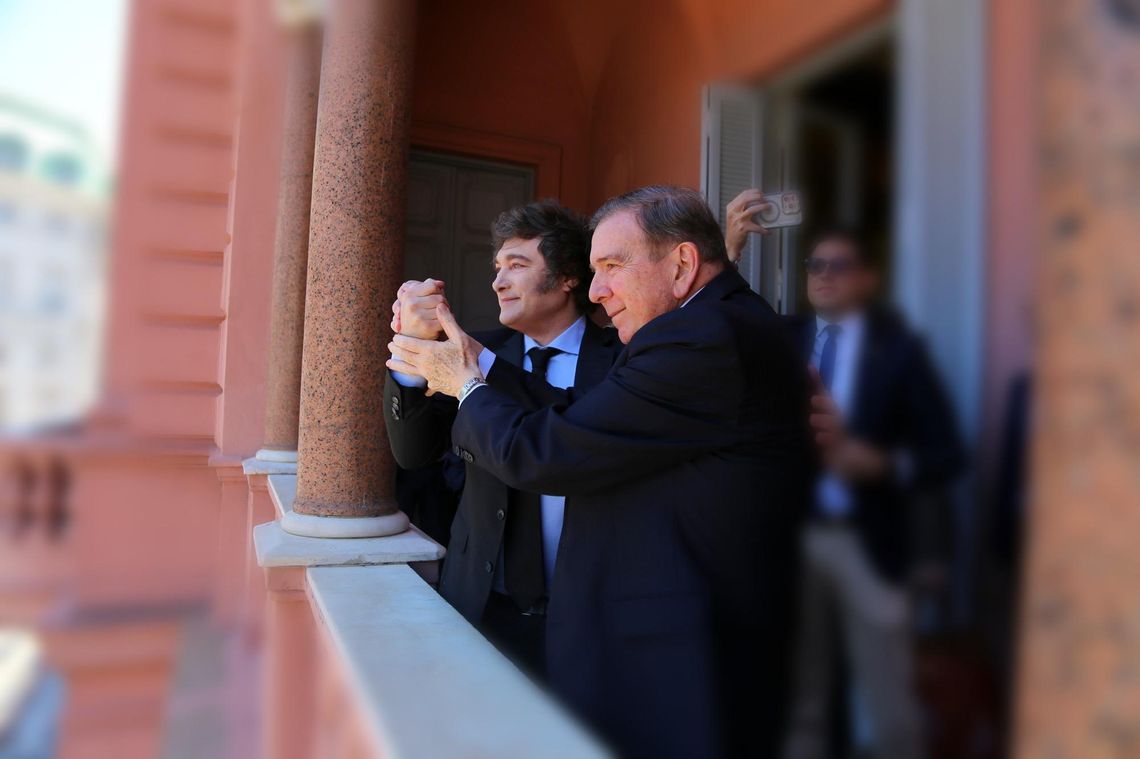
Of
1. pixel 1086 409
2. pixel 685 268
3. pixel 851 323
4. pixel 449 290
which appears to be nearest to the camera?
pixel 1086 409

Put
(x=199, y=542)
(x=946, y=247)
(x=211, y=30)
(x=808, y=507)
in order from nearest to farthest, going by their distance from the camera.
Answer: (x=946, y=247) < (x=808, y=507) < (x=199, y=542) < (x=211, y=30)

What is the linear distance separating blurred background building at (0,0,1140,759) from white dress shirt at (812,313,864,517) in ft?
0.15

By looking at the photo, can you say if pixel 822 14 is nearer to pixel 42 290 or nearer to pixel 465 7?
pixel 42 290

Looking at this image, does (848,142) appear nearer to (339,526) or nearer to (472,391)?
(472,391)

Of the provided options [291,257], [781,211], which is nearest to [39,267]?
[291,257]

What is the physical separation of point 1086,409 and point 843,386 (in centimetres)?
16

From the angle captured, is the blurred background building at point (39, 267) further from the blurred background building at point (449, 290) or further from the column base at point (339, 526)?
the column base at point (339, 526)

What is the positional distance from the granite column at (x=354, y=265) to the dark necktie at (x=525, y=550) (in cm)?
55

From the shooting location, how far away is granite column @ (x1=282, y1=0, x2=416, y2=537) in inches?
94.3

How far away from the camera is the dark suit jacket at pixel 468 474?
2.06 metres

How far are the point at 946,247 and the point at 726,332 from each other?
0.71 metres

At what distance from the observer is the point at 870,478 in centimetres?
59

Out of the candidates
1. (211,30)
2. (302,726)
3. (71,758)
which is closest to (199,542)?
(71,758)

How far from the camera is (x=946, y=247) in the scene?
583 mm
